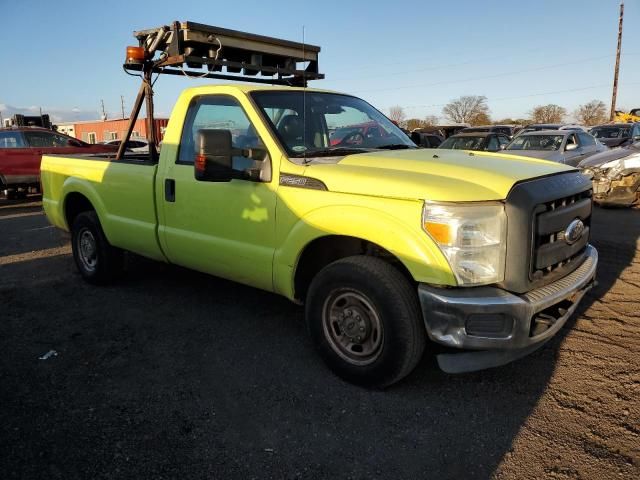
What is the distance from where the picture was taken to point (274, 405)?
309cm

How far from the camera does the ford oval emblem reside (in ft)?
10.3

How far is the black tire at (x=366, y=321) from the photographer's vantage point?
2.92 metres

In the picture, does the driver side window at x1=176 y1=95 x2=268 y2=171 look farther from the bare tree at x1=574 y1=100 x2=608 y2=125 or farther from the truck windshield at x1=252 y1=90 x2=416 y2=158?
the bare tree at x1=574 y1=100 x2=608 y2=125

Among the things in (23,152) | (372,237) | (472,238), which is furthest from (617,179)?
(23,152)

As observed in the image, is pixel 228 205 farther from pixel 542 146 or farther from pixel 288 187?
pixel 542 146

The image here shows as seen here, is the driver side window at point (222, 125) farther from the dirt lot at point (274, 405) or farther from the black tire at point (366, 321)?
the dirt lot at point (274, 405)

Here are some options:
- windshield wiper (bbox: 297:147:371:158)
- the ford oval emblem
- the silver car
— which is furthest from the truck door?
the silver car

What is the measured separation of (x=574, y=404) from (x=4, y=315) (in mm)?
4686

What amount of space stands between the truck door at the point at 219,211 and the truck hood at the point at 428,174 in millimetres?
561

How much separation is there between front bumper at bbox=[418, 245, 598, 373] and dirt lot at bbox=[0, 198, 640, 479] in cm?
37

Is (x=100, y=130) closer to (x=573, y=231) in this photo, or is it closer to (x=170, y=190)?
(x=170, y=190)

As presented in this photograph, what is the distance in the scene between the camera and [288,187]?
11.1ft

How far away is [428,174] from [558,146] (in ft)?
34.1

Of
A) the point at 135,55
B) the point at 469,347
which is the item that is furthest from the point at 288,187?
the point at 135,55
